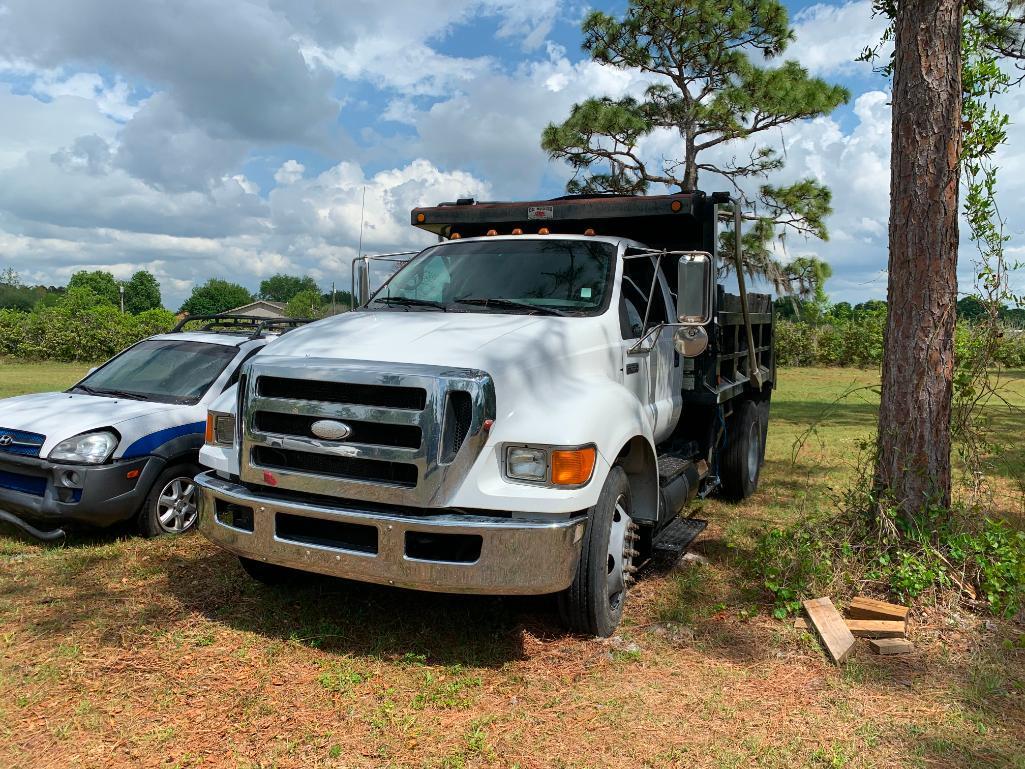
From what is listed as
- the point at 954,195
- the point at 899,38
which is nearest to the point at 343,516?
the point at 954,195

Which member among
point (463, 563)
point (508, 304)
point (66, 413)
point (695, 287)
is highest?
point (695, 287)

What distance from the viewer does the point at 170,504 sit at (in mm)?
5934

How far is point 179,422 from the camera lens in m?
5.96

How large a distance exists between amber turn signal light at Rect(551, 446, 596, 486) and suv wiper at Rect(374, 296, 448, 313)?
1.58 m

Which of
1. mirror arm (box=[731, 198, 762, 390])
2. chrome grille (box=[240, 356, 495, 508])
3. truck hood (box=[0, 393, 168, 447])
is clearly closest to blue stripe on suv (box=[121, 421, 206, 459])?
truck hood (box=[0, 393, 168, 447])

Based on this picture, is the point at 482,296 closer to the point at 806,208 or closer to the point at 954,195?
the point at 954,195

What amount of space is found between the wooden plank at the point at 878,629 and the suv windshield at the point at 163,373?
504cm

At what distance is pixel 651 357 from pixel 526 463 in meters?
1.92

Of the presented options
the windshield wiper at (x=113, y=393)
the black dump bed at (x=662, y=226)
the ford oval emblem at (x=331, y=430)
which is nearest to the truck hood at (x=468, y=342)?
the ford oval emblem at (x=331, y=430)

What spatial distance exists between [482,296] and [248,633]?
7.85 feet

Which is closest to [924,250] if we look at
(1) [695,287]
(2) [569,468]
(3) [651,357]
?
(1) [695,287]

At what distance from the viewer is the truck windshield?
4.80 metres

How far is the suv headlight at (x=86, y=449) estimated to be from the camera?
545 centimetres

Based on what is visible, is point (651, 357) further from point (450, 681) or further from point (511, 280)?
point (450, 681)
